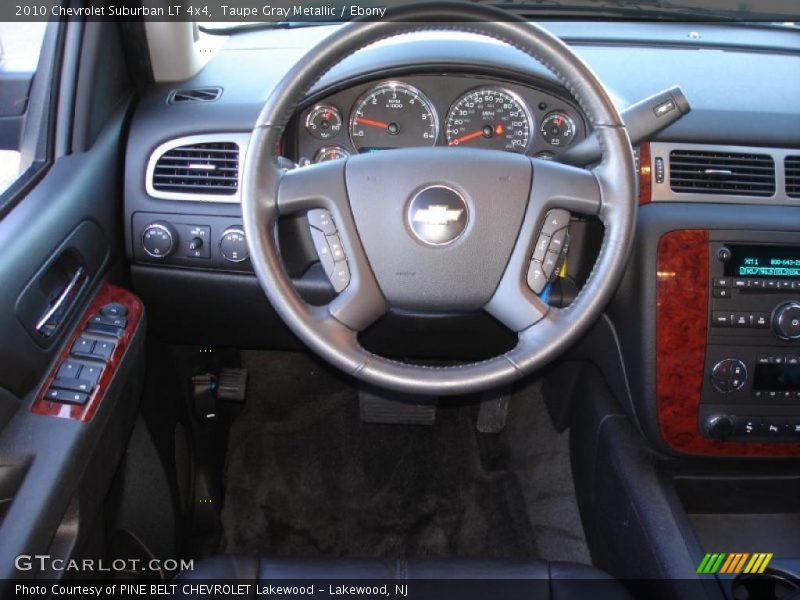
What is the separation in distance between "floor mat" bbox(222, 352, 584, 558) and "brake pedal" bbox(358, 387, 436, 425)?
11 cm

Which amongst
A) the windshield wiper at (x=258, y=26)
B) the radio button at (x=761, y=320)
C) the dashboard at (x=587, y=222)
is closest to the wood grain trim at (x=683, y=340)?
the dashboard at (x=587, y=222)

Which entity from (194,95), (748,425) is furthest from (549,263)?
(194,95)

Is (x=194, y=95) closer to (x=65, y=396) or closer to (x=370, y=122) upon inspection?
(x=370, y=122)

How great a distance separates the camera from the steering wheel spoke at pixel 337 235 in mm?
1364

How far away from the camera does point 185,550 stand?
2.04m

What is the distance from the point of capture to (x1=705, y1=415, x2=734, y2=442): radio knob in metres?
1.73

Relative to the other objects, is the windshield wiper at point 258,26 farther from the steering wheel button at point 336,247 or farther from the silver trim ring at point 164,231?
the steering wheel button at point 336,247

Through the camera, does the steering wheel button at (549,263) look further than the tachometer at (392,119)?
No

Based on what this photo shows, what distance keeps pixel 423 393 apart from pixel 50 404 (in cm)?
69

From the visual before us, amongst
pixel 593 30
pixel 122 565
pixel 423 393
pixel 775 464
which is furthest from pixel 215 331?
pixel 775 464

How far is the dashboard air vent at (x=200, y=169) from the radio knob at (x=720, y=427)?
1.21 m

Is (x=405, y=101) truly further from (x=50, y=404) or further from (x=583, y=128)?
(x=50, y=404)

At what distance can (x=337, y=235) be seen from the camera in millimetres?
1392

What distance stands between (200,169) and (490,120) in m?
0.69
